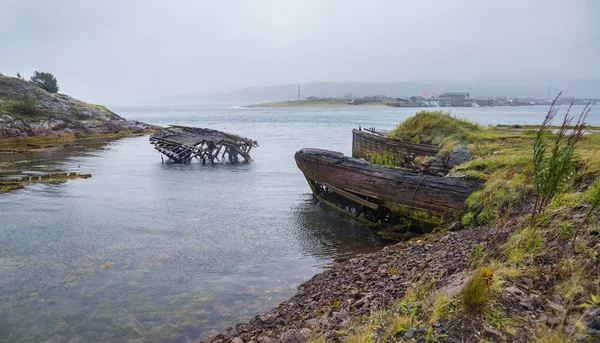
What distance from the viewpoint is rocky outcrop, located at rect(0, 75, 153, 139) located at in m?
43.5

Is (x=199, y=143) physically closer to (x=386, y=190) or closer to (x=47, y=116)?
(x=386, y=190)

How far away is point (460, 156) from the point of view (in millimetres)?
15352

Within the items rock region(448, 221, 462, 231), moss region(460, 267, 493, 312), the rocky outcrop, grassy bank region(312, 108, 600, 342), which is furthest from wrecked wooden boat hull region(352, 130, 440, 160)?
the rocky outcrop

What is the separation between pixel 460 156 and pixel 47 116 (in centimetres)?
5137

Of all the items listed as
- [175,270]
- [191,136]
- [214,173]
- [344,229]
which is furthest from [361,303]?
[191,136]

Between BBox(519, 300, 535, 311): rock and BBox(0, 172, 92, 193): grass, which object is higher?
BBox(519, 300, 535, 311): rock

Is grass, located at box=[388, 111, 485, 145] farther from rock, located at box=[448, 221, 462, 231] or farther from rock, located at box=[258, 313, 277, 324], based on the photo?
rock, located at box=[258, 313, 277, 324]

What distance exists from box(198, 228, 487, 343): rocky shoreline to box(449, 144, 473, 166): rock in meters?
6.60

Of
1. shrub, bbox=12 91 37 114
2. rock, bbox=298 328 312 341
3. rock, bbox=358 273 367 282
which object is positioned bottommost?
rock, bbox=358 273 367 282

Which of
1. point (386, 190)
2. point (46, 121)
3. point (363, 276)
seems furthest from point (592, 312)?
point (46, 121)

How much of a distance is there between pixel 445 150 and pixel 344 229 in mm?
7119

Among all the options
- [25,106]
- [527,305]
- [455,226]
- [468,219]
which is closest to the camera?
[527,305]

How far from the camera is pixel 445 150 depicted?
58.5 feet

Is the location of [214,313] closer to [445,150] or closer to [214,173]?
[445,150]
